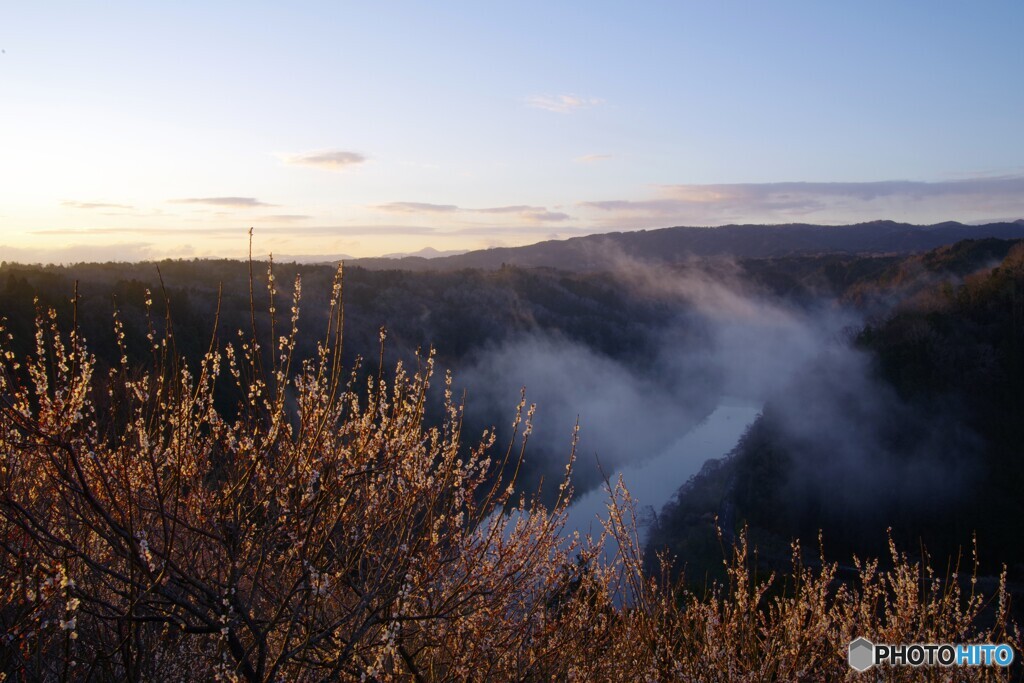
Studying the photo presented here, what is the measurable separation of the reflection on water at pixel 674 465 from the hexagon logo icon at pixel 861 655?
1681 centimetres

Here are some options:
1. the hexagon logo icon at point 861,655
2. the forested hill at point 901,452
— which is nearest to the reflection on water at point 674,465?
the forested hill at point 901,452

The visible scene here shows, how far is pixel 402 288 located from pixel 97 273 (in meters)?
19.8

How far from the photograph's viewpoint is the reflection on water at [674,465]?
27.7 m

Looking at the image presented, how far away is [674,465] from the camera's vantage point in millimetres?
34250

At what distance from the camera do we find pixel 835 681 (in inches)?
205

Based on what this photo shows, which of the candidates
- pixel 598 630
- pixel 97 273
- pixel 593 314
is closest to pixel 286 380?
pixel 598 630

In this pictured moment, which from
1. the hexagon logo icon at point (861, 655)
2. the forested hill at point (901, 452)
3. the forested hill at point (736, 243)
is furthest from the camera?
Result: the forested hill at point (736, 243)

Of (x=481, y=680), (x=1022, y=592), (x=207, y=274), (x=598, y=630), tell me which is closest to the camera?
(x=481, y=680)

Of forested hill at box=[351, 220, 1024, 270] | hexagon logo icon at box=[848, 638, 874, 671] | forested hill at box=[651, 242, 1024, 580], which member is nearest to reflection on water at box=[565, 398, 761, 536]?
forested hill at box=[651, 242, 1024, 580]

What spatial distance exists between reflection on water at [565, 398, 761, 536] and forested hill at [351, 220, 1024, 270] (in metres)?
70.5

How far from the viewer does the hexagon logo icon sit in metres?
5.25

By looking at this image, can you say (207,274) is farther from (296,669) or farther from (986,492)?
(296,669)

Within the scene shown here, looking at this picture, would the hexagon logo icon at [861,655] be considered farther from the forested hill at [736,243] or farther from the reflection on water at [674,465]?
the forested hill at [736,243]

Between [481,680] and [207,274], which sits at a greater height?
[207,274]
